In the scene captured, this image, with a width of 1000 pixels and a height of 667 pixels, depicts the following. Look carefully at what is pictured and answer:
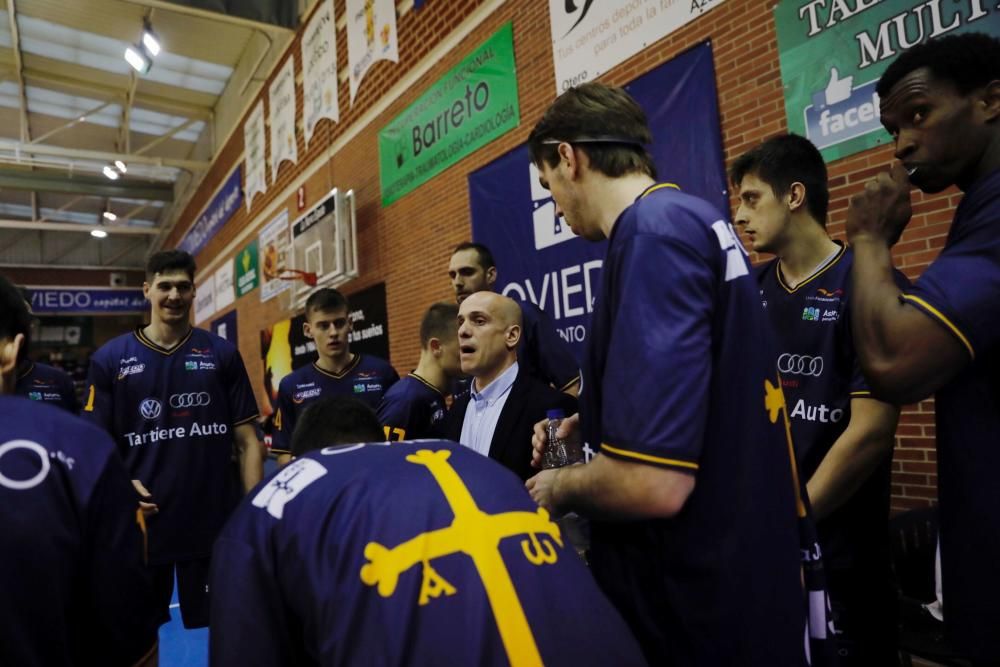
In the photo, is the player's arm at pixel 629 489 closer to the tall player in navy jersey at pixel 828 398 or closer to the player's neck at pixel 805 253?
the tall player in navy jersey at pixel 828 398

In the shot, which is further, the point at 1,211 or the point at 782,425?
the point at 1,211

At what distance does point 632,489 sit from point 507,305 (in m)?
1.83

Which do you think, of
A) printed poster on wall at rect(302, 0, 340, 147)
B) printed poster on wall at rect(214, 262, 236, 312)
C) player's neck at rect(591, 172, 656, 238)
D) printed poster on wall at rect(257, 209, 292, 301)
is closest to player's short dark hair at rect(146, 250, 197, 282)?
player's neck at rect(591, 172, 656, 238)

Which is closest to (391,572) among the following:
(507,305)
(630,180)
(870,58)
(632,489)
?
(632,489)

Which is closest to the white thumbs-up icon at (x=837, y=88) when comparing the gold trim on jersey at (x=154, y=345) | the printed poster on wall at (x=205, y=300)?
the gold trim on jersey at (x=154, y=345)

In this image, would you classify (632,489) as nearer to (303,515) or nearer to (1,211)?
(303,515)

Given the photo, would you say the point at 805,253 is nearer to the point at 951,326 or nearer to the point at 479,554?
the point at 951,326

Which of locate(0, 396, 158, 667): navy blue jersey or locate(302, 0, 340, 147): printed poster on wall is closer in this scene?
locate(0, 396, 158, 667): navy blue jersey

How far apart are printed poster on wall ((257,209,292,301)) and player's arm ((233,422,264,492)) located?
22.2 feet

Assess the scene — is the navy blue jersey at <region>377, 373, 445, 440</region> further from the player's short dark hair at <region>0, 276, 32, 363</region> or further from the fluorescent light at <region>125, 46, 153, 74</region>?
the fluorescent light at <region>125, 46, 153, 74</region>

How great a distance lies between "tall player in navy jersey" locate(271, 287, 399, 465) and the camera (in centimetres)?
432

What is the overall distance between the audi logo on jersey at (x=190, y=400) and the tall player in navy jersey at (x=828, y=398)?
278 centimetres

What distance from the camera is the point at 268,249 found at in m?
11.4

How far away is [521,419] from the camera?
8.29ft
